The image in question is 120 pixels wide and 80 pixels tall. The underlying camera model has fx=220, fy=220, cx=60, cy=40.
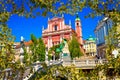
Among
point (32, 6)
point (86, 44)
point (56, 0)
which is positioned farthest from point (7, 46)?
point (86, 44)

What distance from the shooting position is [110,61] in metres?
4.12

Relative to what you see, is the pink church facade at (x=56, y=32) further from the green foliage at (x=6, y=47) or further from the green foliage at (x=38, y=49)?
the green foliage at (x=6, y=47)

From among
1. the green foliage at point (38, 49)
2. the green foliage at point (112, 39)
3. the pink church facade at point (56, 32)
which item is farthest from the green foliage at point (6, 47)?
the pink church facade at point (56, 32)

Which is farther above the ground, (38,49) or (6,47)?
(38,49)

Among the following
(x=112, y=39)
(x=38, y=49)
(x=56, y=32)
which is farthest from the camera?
(x=56, y=32)

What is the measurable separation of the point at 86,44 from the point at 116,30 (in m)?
74.8

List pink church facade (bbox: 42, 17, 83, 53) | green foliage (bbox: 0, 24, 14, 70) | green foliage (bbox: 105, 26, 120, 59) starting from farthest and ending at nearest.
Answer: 1. pink church facade (bbox: 42, 17, 83, 53)
2. green foliage (bbox: 0, 24, 14, 70)
3. green foliage (bbox: 105, 26, 120, 59)

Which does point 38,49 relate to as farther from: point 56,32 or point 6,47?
point 6,47

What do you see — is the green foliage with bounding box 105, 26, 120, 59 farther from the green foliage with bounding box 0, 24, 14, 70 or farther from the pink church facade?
the pink church facade

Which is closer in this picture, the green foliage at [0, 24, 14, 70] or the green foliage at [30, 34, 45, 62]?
the green foliage at [0, 24, 14, 70]

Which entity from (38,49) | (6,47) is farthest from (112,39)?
(38,49)

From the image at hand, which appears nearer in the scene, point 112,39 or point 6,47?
point 112,39

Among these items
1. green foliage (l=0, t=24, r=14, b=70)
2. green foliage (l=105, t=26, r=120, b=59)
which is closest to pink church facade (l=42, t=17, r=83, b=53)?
green foliage (l=0, t=24, r=14, b=70)

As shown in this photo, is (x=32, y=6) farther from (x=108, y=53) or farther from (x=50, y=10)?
(x=108, y=53)
